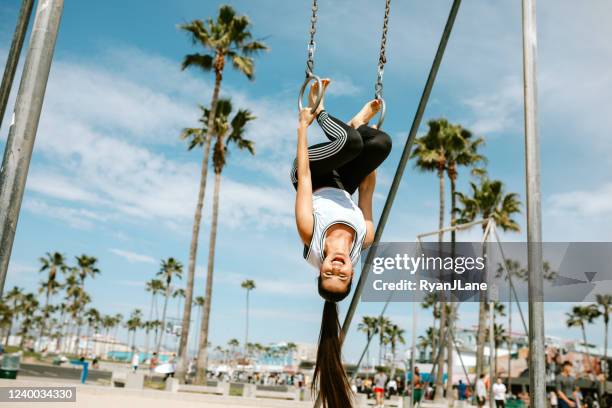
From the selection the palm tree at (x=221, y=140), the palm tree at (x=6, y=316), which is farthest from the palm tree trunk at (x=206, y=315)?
the palm tree at (x=6, y=316)

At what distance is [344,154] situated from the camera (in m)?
3.50

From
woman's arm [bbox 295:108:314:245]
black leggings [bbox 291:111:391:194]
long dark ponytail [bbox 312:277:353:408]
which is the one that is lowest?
long dark ponytail [bbox 312:277:353:408]

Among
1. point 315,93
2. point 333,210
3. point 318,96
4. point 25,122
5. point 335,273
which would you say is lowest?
point 335,273

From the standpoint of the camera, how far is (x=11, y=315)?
8062 cm

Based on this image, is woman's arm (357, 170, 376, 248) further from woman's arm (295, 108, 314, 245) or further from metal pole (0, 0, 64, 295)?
metal pole (0, 0, 64, 295)

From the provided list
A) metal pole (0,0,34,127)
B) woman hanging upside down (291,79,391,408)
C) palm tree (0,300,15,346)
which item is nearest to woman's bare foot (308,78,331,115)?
woman hanging upside down (291,79,391,408)

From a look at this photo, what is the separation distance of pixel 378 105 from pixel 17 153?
105 inches

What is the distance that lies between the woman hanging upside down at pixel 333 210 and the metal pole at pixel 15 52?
229cm

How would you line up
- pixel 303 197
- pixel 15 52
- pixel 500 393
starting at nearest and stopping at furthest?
pixel 303 197 < pixel 15 52 < pixel 500 393

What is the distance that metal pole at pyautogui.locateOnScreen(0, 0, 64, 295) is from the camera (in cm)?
294

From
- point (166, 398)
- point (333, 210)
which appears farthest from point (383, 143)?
point (166, 398)

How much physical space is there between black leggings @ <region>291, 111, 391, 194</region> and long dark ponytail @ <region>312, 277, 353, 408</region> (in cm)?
89

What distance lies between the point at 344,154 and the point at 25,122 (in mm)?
1981

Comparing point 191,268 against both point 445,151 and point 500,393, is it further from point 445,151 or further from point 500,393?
point 445,151
